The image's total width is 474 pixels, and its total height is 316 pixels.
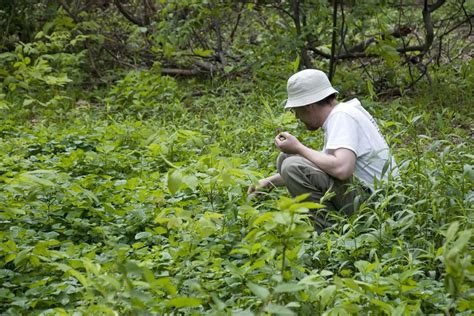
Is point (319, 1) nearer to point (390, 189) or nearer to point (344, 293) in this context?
point (390, 189)

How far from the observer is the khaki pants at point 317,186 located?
3.91m

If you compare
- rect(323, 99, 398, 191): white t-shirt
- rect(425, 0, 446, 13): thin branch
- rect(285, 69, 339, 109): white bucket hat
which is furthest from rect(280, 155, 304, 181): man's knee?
rect(425, 0, 446, 13): thin branch

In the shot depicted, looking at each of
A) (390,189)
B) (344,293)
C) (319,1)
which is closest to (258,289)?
(344,293)

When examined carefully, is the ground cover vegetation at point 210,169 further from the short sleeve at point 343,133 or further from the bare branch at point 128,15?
the short sleeve at point 343,133

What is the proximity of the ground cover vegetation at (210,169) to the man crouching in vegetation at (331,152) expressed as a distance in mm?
183

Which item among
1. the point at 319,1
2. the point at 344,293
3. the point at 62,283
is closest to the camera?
the point at 344,293

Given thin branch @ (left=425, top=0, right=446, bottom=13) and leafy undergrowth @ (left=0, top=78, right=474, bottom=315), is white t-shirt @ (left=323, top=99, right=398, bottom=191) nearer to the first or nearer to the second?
leafy undergrowth @ (left=0, top=78, right=474, bottom=315)

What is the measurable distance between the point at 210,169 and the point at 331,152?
653 mm

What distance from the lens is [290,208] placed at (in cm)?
237

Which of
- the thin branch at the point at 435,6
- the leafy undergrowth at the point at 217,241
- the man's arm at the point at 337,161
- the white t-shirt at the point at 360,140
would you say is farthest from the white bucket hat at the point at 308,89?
the thin branch at the point at 435,6

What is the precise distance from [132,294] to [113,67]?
7462 millimetres

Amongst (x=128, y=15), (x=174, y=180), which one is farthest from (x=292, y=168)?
(x=128, y=15)

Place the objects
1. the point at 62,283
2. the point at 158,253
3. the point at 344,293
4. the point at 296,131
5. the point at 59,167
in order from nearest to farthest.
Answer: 1. the point at 344,293
2. the point at 62,283
3. the point at 158,253
4. the point at 59,167
5. the point at 296,131

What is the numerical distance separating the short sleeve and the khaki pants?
165mm
